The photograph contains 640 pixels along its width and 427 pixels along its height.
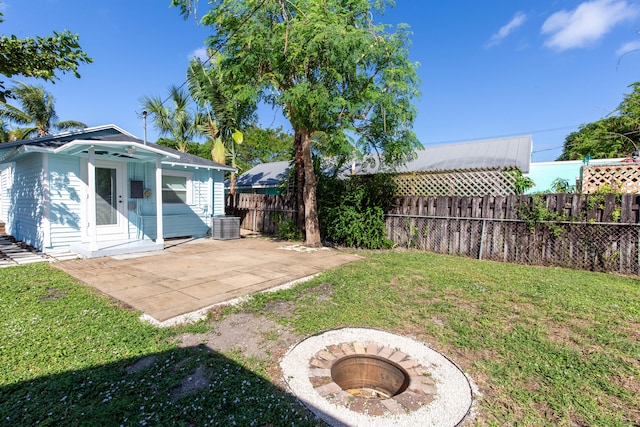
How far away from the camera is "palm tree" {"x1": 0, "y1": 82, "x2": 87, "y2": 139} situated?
19906 millimetres

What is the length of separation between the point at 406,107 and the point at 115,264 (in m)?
6.87

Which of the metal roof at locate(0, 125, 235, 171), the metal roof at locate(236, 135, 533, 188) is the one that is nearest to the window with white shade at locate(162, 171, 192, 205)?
the metal roof at locate(0, 125, 235, 171)

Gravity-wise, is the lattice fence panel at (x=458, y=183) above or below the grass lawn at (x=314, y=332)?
above

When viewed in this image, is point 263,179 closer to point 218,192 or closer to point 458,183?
point 218,192

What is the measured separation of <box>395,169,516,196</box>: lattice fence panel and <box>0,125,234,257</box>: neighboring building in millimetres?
6266

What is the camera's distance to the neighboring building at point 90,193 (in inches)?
272

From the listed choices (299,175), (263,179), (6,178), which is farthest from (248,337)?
(263,179)

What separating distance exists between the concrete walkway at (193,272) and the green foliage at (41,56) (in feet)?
11.5

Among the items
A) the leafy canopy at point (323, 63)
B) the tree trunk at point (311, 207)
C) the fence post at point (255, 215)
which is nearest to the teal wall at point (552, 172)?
the leafy canopy at point (323, 63)

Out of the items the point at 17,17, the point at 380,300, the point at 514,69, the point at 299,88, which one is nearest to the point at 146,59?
the point at 17,17

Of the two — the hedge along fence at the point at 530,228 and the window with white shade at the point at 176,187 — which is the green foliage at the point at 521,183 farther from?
the window with white shade at the point at 176,187

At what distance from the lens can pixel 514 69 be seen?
14.6 metres

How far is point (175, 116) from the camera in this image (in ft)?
53.4

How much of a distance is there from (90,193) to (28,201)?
2.63 m
